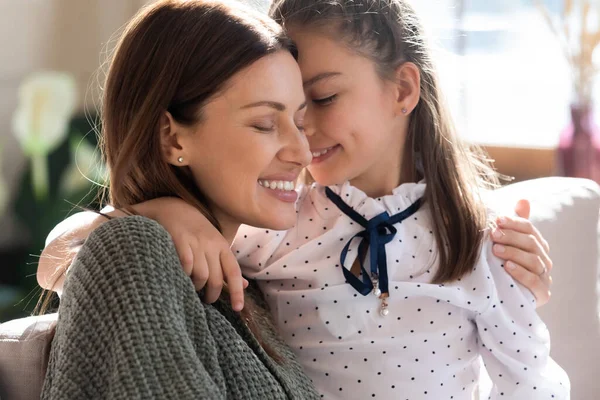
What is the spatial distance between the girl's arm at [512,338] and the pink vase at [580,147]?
6.24 feet

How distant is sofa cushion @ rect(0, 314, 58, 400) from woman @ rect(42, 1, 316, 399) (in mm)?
110

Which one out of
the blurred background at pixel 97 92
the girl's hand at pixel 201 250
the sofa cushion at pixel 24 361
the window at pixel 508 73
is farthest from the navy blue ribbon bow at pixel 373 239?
the window at pixel 508 73

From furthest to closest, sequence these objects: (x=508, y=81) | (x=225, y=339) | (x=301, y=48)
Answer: (x=508, y=81), (x=301, y=48), (x=225, y=339)

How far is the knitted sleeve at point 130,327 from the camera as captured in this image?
1.04m

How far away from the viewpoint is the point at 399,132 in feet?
5.32

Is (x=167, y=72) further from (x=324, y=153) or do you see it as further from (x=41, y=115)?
(x=41, y=115)

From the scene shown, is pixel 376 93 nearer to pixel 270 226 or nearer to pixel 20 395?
pixel 270 226

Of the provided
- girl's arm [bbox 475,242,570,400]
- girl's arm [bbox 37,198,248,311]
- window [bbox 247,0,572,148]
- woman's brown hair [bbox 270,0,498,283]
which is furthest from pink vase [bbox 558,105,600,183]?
girl's arm [bbox 37,198,248,311]

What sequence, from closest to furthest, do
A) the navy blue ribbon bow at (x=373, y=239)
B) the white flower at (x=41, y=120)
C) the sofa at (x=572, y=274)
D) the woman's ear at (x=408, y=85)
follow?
1. the navy blue ribbon bow at (x=373, y=239)
2. the woman's ear at (x=408, y=85)
3. the sofa at (x=572, y=274)
4. the white flower at (x=41, y=120)

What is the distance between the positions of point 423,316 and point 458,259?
4.7 inches

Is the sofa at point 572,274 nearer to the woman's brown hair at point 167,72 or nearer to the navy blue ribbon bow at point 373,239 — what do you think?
the navy blue ribbon bow at point 373,239

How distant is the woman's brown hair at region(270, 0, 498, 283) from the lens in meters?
1.50

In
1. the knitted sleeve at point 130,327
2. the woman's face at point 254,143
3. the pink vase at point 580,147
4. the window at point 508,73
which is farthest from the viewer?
the window at point 508,73

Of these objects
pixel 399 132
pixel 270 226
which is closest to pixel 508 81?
pixel 399 132
